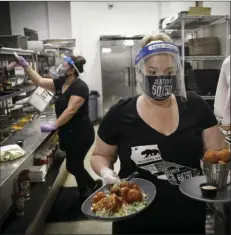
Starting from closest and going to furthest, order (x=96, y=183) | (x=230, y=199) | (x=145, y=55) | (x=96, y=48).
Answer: (x=230, y=199) → (x=145, y=55) → (x=96, y=183) → (x=96, y=48)

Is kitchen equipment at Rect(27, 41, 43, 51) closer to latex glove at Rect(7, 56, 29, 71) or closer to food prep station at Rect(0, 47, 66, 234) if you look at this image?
food prep station at Rect(0, 47, 66, 234)

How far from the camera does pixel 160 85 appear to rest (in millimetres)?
Answer: 859

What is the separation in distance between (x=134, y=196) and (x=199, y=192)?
317mm

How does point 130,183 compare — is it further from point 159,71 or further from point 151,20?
point 151,20

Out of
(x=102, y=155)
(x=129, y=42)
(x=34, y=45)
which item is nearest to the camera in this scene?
(x=102, y=155)

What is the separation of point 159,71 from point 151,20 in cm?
587

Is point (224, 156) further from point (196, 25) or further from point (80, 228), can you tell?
point (80, 228)

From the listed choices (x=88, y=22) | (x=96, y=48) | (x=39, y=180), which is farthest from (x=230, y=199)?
(x=96, y=48)

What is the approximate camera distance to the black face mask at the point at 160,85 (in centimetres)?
86

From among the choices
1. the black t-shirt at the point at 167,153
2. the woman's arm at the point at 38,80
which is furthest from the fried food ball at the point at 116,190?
the woman's arm at the point at 38,80

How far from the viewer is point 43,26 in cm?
347

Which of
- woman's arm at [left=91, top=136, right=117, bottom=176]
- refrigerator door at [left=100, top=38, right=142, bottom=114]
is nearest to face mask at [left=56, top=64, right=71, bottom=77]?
woman's arm at [left=91, top=136, right=117, bottom=176]

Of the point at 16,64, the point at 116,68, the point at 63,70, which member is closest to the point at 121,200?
the point at 63,70

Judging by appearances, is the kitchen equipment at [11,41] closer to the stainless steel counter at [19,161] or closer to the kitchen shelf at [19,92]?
the kitchen shelf at [19,92]
